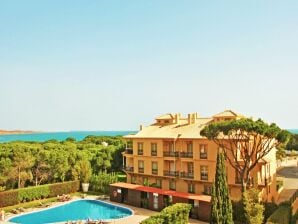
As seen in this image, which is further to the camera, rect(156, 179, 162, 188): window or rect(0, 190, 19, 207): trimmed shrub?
rect(156, 179, 162, 188): window

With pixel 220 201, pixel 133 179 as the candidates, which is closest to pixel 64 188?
pixel 133 179

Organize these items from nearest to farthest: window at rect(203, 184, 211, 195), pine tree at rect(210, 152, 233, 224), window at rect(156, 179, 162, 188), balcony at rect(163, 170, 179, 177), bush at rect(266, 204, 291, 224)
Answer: bush at rect(266, 204, 291, 224)
pine tree at rect(210, 152, 233, 224)
window at rect(203, 184, 211, 195)
balcony at rect(163, 170, 179, 177)
window at rect(156, 179, 162, 188)

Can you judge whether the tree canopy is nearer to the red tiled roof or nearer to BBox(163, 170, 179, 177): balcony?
the red tiled roof

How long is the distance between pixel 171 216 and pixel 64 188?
75.2 ft

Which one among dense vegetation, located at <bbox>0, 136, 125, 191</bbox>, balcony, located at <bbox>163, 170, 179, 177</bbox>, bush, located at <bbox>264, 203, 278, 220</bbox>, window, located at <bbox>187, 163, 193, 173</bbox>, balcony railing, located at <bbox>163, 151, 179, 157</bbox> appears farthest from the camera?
dense vegetation, located at <bbox>0, 136, 125, 191</bbox>

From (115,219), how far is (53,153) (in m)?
15.5

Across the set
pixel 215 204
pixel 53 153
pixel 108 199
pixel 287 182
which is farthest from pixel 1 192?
pixel 287 182

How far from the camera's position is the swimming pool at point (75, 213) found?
3525 centimetres

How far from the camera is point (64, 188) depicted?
4541cm

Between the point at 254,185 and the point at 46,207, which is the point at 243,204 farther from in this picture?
the point at 46,207

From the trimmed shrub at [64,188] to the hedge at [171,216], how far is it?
70.8ft

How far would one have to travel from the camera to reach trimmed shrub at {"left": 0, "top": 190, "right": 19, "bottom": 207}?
3894 cm

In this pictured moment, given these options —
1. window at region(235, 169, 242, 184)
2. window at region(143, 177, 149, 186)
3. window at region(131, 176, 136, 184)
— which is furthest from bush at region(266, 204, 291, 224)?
window at region(131, 176, 136, 184)

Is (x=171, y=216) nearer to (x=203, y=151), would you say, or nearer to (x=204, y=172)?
(x=204, y=172)
